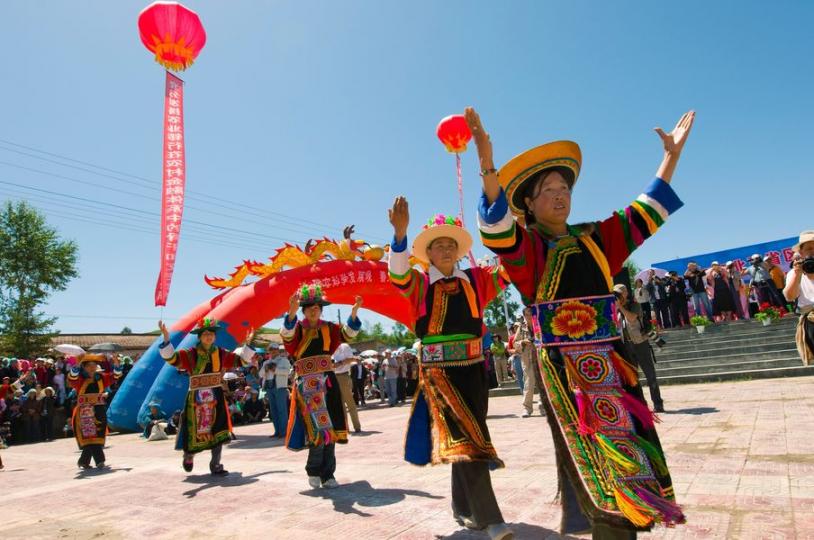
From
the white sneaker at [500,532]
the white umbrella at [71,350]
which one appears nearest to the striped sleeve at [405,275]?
the white sneaker at [500,532]

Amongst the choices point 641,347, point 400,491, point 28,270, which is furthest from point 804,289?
point 28,270

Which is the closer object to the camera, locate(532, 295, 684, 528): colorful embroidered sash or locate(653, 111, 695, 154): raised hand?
locate(532, 295, 684, 528): colorful embroidered sash

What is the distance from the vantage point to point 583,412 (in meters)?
2.12

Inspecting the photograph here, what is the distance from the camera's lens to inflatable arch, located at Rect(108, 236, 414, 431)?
42.1ft

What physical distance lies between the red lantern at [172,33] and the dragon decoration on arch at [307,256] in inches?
220

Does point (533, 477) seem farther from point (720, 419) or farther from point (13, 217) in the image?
point (13, 217)

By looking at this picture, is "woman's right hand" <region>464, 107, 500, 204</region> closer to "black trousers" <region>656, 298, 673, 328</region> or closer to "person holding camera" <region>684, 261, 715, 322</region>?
"person holding camera" <region>684, 261, 715, 322</region>

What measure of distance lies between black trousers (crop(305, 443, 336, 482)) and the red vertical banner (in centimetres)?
947

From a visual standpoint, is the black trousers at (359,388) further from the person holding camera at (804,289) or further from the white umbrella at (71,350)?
the person holding camera at (804,289)

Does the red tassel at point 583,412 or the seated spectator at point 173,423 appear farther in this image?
the seated spectator at point 173,423

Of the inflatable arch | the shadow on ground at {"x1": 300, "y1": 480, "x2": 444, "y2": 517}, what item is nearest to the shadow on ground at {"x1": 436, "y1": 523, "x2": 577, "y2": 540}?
the shadow on ground at {"x1": 300, "y1": 480, "x2": 444, "y2": 517}

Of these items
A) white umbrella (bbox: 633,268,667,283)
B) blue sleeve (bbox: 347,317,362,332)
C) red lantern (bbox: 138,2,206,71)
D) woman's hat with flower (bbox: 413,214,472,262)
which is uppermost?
red lantern (bbox: 138,2,206,71)

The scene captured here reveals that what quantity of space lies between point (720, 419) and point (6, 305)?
123 ft

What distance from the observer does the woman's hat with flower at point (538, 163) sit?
2.49 metres
